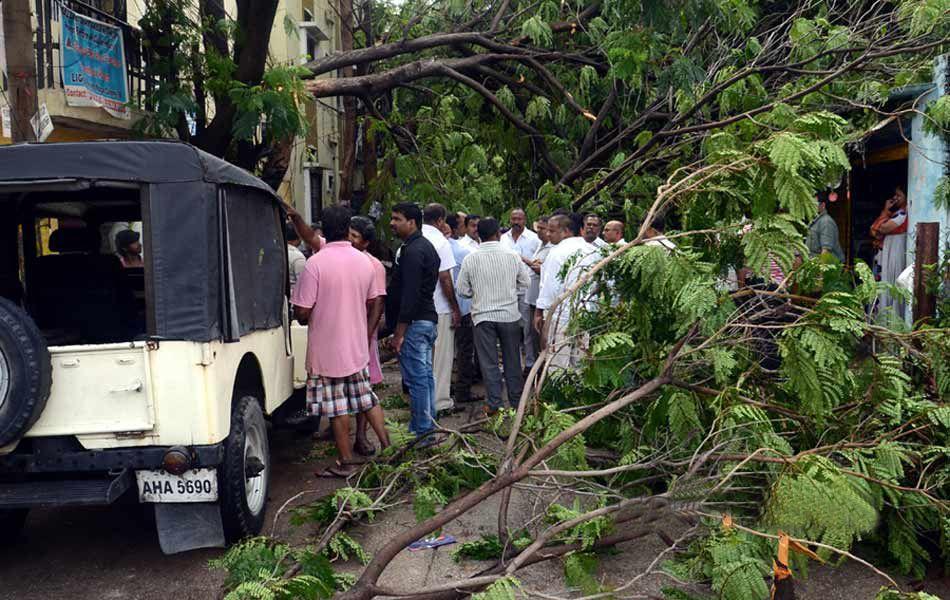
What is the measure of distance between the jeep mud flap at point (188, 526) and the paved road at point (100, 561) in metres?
0.21

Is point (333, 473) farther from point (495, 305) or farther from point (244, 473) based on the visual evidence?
point (495, 305)

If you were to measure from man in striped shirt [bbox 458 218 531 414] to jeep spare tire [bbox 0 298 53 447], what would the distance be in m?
4.42

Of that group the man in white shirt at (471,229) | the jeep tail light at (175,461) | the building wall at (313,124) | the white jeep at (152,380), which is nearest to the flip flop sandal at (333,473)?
the white jeep at (152,380)

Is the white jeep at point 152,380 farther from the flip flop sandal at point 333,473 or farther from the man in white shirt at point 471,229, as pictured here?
the man in white shirt at point 471,229

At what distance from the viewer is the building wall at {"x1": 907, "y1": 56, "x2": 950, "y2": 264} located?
9367mm

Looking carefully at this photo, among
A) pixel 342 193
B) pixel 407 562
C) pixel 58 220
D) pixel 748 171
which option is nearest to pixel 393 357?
pixel 342 193

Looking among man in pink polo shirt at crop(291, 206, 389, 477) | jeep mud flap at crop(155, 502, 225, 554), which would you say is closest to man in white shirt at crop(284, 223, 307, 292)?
man in pink polo shirt at crop(291, 206, 389, 477)

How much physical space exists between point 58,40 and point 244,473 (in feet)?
22.8

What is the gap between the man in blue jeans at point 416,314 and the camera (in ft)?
23.9

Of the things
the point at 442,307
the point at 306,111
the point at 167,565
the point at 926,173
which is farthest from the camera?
the point at 306,111

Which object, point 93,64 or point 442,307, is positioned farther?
point 93,64

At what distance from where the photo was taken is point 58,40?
9828mm

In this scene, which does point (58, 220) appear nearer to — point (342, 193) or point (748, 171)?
point (748, 171)

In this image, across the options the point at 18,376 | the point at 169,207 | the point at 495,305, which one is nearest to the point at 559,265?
the point at 495,305
